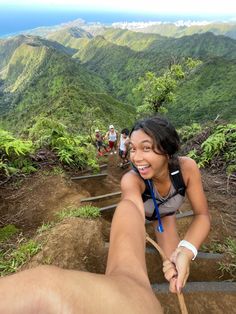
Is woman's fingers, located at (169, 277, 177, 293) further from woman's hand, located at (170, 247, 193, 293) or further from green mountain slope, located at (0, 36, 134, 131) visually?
green mountain slope, located at (0, 36, 134, 131)

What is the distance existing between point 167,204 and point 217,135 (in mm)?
7991

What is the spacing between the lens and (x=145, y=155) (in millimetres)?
2887

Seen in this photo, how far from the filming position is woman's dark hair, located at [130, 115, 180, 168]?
287 cm

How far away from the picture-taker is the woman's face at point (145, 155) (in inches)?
113

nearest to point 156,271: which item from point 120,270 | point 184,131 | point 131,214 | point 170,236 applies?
point 170,236

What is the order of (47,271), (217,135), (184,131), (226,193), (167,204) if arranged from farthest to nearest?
(184,131) → (217,135) → (226,193) → (167,204) → (47,271)

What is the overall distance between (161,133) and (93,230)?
2.47m

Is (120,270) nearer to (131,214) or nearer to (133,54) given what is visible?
(131,214)

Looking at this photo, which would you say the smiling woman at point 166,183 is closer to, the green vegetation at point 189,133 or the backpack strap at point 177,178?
the backpack strap at point 177,178

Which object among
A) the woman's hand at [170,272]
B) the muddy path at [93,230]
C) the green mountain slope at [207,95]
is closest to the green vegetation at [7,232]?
the muddy path at [93,230]

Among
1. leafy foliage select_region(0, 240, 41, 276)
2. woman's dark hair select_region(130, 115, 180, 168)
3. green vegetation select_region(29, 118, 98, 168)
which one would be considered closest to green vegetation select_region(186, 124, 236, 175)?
green vegetation select_region(29, 118, 98, 168)

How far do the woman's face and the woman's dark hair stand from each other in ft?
0.13

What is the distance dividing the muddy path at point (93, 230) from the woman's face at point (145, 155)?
5.65 feet

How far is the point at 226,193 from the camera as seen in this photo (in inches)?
322
